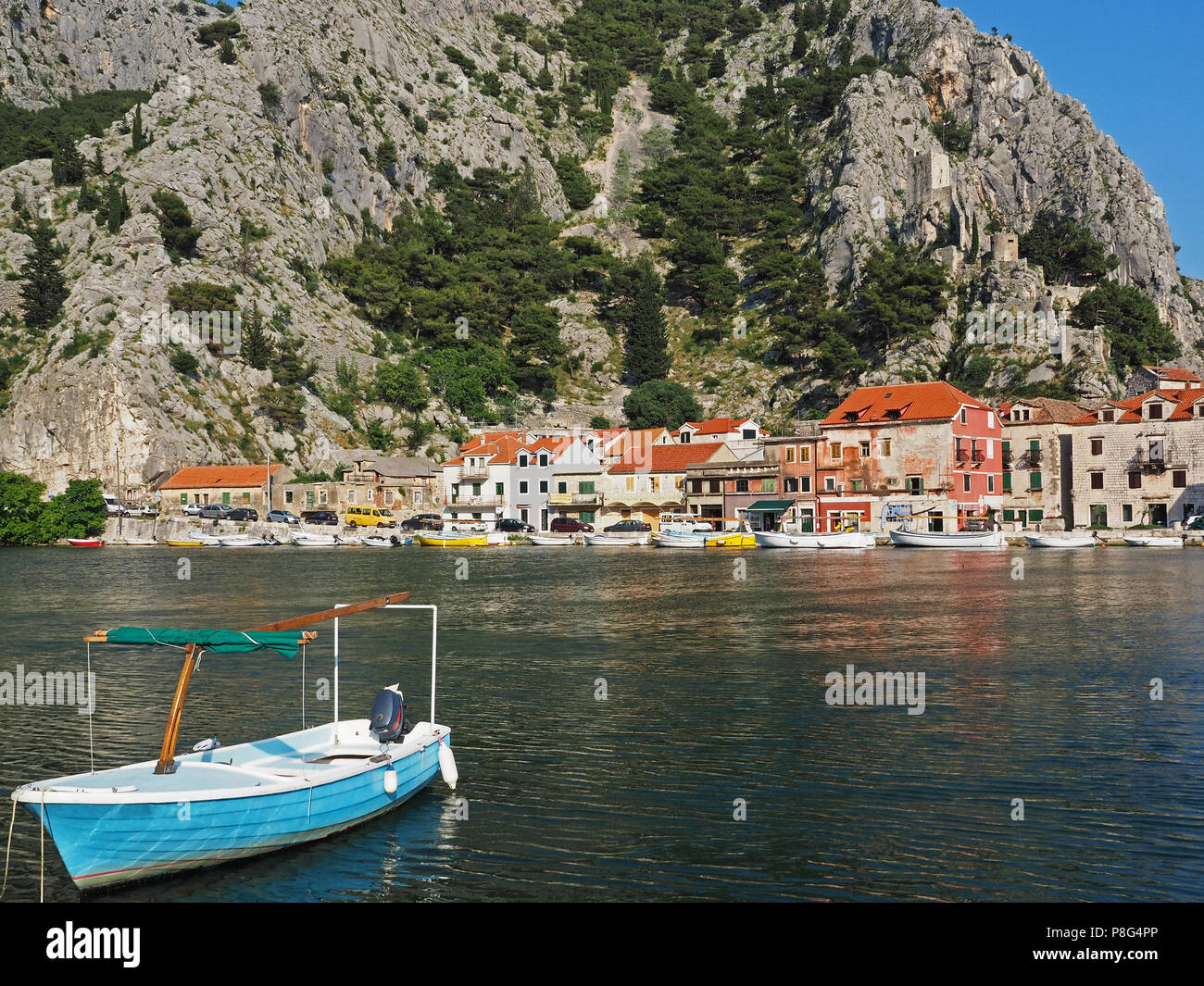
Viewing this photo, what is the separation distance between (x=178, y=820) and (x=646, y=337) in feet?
408

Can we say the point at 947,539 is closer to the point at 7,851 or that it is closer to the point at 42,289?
the point at 7,851

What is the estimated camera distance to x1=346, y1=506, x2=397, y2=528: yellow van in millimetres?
100625

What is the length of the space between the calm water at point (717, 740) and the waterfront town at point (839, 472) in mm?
44157

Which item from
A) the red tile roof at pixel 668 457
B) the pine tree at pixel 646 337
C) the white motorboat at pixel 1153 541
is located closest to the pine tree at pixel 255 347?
the red tile roof at pixel 668 457

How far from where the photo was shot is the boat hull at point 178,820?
13.0 m

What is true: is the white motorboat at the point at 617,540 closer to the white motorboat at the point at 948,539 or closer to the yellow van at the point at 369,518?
the yellow van at the point at 369,518

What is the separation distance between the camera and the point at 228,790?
45.9 feet

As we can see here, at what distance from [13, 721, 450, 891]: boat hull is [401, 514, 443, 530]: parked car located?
84191 millimetres

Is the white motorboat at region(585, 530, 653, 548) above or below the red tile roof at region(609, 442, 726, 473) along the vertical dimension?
below

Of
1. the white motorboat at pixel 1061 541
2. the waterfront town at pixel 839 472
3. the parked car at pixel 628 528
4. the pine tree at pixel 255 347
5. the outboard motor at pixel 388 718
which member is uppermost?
the pine tree at pixel 255 347

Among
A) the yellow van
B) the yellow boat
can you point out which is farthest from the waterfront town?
the yellow boat

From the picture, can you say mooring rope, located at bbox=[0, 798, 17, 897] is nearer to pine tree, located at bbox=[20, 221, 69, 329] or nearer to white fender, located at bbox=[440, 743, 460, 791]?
white fender, located at bbox=[440, 743, 460, 791]
